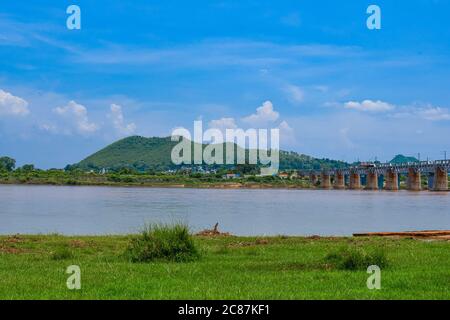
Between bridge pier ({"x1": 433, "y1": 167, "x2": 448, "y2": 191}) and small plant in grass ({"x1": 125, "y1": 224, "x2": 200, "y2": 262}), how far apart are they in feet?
450

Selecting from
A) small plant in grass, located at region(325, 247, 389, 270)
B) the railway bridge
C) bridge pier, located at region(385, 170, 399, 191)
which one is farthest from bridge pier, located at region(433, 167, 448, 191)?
small plant in grass, located at region(325, 247, 389, 270)

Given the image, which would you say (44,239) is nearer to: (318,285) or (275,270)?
(275,270)

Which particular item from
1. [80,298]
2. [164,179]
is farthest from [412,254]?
[164,179]

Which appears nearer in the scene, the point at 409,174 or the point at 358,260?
the point at 358,260

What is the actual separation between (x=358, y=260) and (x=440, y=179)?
144 m

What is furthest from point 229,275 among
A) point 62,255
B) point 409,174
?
point 409,174

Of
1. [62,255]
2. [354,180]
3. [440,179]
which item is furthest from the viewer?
[354,180]

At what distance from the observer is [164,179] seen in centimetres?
19625

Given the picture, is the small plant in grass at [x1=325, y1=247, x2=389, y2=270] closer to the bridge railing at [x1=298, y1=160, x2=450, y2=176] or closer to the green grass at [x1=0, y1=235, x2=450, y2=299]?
the green grass at [x1=0, y1=235, x2=450, y2=299]

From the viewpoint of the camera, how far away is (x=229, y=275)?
16781 mm

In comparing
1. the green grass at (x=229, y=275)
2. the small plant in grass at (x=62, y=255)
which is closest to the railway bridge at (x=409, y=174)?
the green grass at (x=229, y=275)

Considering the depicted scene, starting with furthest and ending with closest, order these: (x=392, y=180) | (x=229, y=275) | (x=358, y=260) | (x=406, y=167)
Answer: (x=392, y=180), (x=406, y=167), (x=358, y=260), (x=229, y=275)

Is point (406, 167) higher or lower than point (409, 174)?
higher

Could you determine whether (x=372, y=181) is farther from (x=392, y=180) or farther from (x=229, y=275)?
(x=229, y=275)
